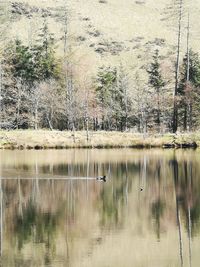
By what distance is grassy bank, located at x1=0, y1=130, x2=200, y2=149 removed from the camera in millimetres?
70625

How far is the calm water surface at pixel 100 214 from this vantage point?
860 inches

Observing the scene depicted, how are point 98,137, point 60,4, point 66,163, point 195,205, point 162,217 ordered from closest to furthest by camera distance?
point 162,217, point 195,205, point 66,163, point 98,137, point 60,4

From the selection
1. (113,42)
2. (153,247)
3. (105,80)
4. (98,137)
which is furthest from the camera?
(113,42)

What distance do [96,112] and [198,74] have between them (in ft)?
47.9

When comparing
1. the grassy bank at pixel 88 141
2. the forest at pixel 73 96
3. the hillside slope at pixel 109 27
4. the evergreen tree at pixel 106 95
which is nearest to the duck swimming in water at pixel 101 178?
the grassy bank at pixel 88 141

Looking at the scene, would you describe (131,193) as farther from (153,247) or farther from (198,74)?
(198,74)

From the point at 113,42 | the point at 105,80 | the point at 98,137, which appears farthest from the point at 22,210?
the point at 113,42

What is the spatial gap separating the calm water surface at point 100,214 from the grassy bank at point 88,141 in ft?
62.0

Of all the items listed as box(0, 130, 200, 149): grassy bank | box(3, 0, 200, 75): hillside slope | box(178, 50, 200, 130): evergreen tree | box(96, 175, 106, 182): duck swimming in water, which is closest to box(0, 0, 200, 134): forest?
box(178, 50, 200, 130): evergreen tree

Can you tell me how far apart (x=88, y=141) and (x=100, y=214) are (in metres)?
42.2

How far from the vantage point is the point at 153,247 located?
2291 centimetres

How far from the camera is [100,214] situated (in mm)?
29625

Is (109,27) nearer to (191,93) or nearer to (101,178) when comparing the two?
(191,93)

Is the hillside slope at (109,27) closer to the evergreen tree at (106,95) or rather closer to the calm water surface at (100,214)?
the evergreen tree at (106,95)
